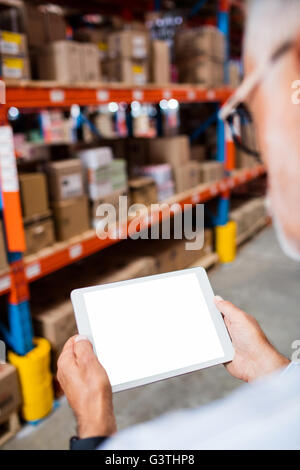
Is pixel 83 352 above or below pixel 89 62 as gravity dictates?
below

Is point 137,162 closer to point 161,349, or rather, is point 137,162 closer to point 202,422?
point 161,349

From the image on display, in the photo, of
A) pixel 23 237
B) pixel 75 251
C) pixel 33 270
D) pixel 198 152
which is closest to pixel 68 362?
pixel 23 237

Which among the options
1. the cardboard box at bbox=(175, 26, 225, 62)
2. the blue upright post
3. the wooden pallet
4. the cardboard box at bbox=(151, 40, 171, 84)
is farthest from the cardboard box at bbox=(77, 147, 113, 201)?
the blue upright post

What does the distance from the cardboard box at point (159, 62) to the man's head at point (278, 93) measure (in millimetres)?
3004

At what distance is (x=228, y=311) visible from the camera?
1059 mm

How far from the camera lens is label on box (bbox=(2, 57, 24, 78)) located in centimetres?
218

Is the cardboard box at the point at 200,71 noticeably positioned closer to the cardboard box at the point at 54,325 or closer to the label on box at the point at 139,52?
the label on box at the point at 139,52

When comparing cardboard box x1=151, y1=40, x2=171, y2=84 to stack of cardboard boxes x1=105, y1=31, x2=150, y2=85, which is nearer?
stack of cardboard boxes x1=105, y1=31, x2=150, y2=85

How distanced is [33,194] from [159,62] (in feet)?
5.42

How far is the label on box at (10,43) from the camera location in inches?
86.1

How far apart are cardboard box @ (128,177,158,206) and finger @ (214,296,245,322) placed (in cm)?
215

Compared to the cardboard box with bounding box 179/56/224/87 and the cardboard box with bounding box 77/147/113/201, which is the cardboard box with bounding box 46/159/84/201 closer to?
the cardboard box with bounding box 77/147/113/201

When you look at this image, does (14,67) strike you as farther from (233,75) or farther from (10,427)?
(233,75)

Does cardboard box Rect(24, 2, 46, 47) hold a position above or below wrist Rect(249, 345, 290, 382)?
above
